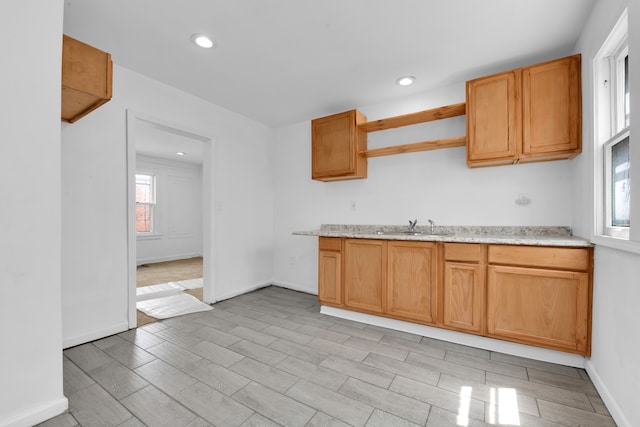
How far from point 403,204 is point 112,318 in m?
3.30

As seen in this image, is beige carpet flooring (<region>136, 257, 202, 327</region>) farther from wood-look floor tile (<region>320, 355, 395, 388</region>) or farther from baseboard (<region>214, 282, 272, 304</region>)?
wood-look floor tile (<region>320, 355, 395, 388</region>)

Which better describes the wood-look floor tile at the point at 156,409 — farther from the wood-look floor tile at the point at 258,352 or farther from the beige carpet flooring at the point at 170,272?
the beige carpet flooring at the point at 170,272

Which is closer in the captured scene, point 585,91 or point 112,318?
point 585,91

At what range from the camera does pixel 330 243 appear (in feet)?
10.3

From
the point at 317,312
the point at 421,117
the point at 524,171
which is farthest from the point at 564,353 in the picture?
the point at 421,117

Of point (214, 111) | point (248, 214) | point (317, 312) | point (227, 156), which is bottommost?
point (317, 312)

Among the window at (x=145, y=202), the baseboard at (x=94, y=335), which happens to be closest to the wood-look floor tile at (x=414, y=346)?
the baseboard at (x=94, y=335)

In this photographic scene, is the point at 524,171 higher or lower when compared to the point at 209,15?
lower

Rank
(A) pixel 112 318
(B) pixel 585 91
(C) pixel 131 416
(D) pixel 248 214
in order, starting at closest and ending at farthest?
(C) pixel 131 416 → (B) pixel 585 91 → (A) pixel 112 318 → (D) pixel 248 214

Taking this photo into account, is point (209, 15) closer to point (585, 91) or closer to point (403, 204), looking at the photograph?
point (403, 204)

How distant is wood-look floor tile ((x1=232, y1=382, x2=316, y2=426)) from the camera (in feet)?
5.01

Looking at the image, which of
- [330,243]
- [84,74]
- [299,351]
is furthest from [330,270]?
[84,74]

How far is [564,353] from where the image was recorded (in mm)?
2084

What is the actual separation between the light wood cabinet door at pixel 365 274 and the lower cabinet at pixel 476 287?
0.03ft
